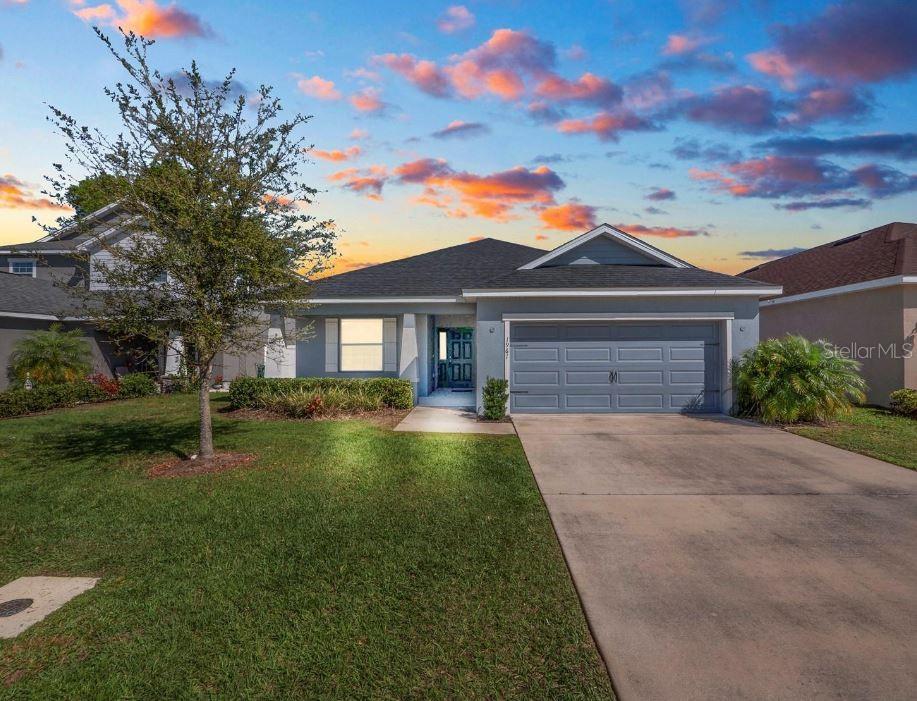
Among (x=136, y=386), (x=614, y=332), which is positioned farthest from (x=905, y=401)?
(x=136, y=386)

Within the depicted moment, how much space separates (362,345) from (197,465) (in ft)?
26.5

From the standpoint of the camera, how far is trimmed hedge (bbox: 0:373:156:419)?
43.8ft

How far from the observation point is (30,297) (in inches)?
675

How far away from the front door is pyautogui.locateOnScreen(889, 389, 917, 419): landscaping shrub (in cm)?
1241

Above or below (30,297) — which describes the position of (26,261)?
above

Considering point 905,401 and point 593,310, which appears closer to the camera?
point 905,401

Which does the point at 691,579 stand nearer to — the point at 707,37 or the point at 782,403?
the point at 782,403

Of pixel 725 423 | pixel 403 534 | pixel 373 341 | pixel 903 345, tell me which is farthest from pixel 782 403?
pixel 373 341

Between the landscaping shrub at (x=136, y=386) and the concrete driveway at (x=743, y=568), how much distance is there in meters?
15.5

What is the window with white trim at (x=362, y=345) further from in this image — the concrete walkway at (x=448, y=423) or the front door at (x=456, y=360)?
the front door at (x=456, y=360)

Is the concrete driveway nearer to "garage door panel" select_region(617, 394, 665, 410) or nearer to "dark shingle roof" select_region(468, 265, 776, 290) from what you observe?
"garage door panel" select_region(617, 394, 665, 410)

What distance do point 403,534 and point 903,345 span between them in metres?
15.4

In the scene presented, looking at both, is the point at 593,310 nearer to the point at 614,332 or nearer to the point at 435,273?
the point at 614,332

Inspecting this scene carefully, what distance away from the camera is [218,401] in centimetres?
1595
